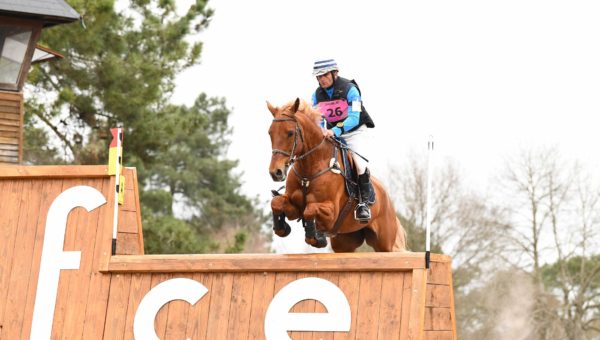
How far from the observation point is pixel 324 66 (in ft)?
35.4

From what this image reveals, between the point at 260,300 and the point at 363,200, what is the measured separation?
211 centimetres

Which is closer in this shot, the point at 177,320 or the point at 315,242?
the point at 177,320

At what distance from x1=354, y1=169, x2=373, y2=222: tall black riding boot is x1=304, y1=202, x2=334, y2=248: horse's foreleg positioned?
0.61 metres

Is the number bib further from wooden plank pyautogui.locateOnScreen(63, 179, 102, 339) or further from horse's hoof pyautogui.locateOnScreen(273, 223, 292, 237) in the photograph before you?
wooden plank pyautogui.locateOnScreen(63, 179, 102, 339)

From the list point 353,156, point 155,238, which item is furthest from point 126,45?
point 353,156

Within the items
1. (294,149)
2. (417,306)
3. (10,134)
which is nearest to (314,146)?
(294,149)

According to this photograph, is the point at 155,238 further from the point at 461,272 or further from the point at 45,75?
the point at 461,272

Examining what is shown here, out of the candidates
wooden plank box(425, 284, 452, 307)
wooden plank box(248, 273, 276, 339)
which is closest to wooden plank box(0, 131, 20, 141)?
wooden plank box(248, 273, 276, 339)

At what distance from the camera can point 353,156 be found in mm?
11039

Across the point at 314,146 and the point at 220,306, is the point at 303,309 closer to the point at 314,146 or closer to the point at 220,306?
the point at 220,306

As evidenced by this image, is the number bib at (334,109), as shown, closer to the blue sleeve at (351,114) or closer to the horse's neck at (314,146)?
the blue sleeve at (351,114)

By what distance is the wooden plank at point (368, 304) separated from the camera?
880 cm

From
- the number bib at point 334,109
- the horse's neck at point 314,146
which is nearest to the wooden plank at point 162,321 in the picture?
the horse's neck at point 314,146

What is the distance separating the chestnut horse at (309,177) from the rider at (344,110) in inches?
5.2
